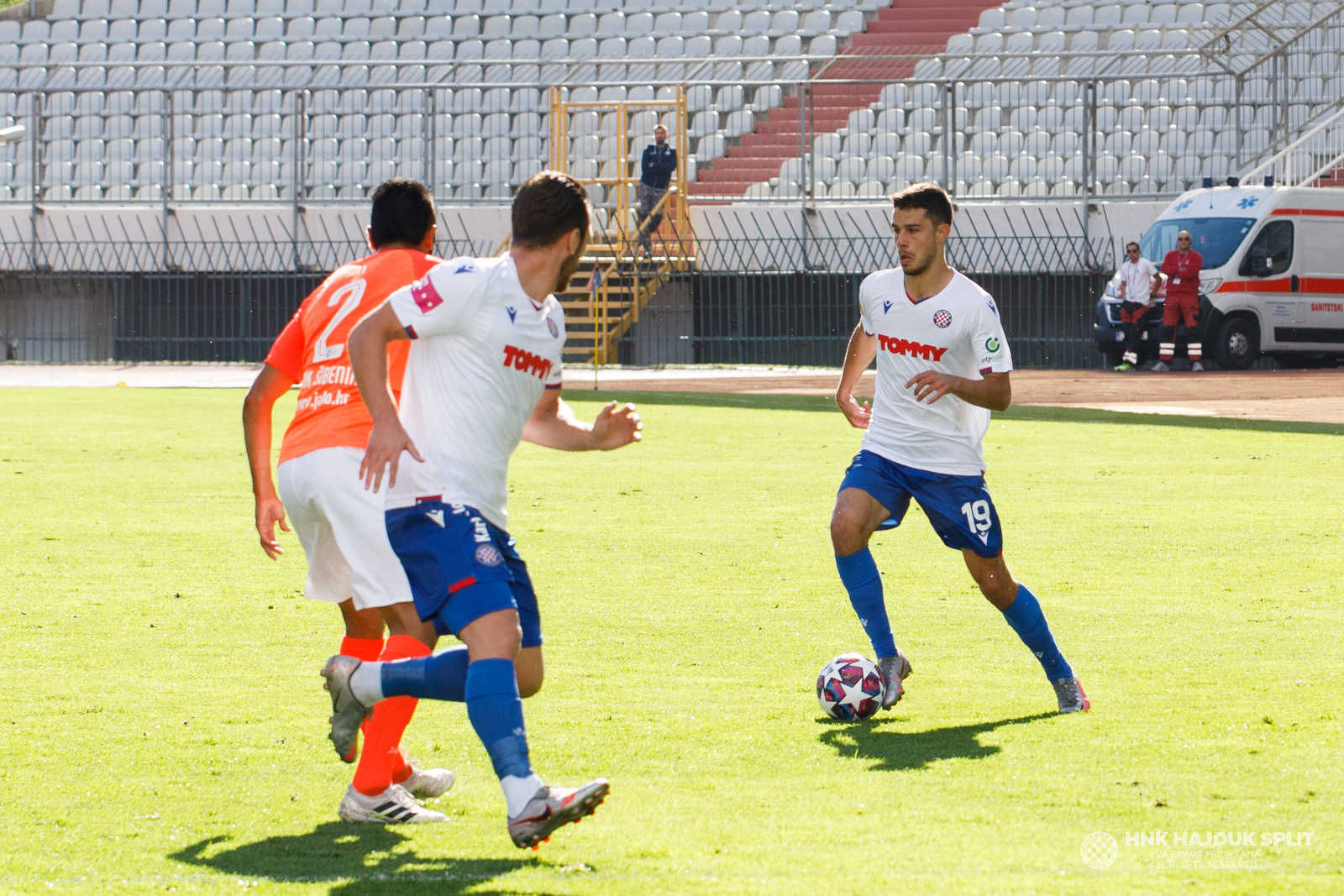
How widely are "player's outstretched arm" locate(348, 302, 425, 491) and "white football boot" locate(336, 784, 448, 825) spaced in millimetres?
870

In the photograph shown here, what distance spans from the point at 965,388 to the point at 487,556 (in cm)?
225

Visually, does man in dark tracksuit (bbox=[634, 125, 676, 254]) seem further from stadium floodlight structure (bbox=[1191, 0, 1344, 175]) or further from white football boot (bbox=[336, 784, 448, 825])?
white football boot (bbox=[336, 784, 448, 825])

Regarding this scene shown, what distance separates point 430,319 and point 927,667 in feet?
10.1

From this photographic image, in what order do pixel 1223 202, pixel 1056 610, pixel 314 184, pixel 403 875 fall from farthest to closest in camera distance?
pixel 314 184 < pixel 1223 202 < pixel 1056 610 < pixel 403 875

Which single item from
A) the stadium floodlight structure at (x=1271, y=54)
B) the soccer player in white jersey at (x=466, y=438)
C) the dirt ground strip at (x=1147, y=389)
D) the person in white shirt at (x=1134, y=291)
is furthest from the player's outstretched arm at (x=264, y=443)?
the stadium floodlight structure at (x=1271, y=54)

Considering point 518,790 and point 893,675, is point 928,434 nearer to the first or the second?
point 893,675

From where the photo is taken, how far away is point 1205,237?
1005 inches

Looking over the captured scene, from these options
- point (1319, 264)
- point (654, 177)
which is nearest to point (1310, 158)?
point (1319, 264)

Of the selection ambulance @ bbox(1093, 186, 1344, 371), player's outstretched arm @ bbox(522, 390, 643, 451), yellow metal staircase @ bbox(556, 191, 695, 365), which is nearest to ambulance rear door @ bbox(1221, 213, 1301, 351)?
ambulance @ bbox(1093, 186, 1344, 371)

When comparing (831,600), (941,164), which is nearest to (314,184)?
(941,164)

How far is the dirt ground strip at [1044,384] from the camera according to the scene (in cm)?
1961

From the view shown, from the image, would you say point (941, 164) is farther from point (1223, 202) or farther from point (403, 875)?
point (403, 875)

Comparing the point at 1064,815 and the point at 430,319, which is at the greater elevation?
the point at 430,319

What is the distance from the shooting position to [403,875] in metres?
4.12
